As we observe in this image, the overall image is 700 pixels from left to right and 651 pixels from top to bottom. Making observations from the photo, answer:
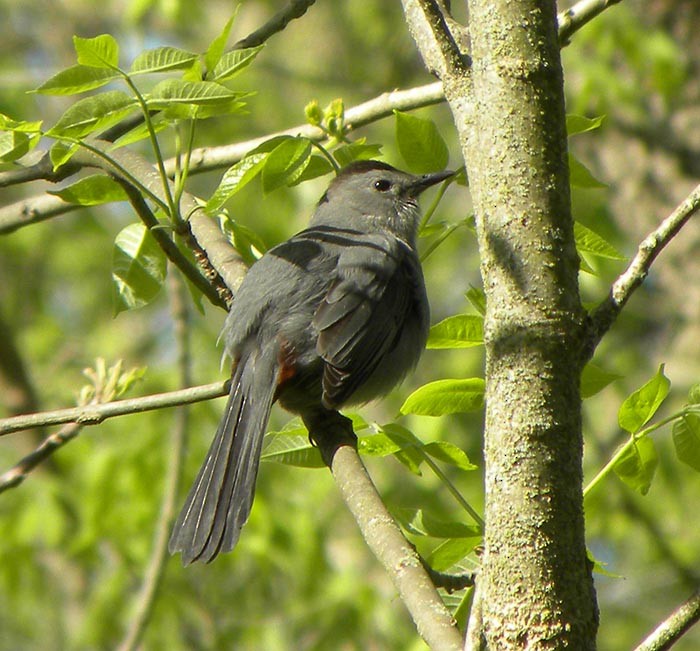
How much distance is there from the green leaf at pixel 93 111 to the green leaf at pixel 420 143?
0.71 m

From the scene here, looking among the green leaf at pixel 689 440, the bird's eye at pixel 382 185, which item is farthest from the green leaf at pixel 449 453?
the bird's eye at pixel 382 185

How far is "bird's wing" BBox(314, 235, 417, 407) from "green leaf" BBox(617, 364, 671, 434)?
45.8 inches

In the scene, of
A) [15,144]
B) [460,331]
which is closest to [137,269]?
[15,144]

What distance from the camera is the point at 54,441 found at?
2.94 meters

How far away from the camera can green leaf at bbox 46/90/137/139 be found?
88.5 inches

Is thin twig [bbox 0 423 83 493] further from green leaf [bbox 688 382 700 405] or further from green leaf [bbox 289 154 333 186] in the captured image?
green leaf [bbox 688 382 700 405]

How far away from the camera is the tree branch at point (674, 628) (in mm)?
1701

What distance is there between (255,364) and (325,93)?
6.88 metres

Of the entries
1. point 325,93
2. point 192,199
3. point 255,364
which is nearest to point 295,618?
point 255,364

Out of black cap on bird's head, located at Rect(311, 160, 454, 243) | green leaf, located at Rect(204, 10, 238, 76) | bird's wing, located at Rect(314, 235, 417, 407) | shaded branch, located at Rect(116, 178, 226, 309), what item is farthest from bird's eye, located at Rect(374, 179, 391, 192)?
green leaf, located at Rect(204, 10, 238, 76)

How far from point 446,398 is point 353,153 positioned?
30.5 inches

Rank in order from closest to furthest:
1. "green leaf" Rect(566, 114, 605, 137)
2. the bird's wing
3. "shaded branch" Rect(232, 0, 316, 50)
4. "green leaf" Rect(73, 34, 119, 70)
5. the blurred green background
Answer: "green leaf" Rect(73, 34, 119, 70) → "green leaf" Rect(566, 114, 605, 137) → "shaded branch" Rect(232, 0, 316, 50) → the bird's wing → the blurred green background

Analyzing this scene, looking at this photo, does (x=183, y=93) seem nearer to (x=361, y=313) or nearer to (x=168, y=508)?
(x=361, y=313)

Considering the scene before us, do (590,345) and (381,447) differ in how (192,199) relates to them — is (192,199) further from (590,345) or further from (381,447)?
(590,345)
